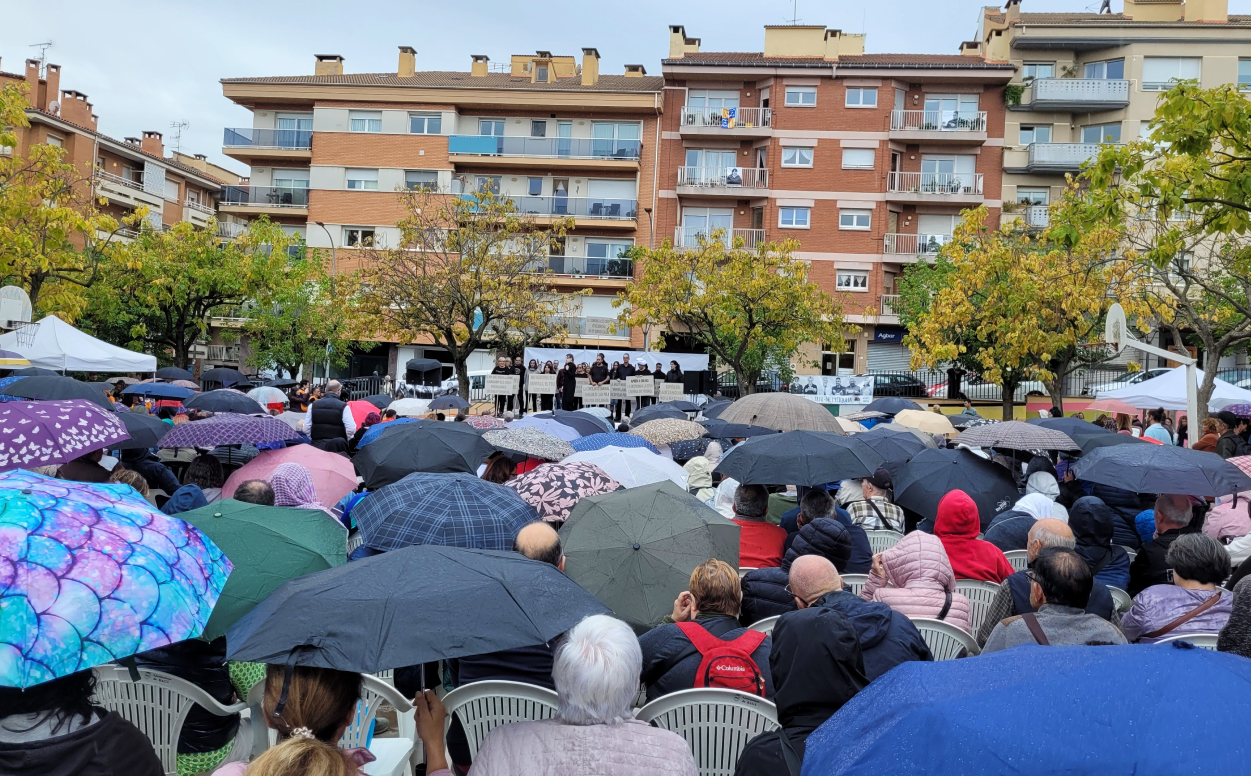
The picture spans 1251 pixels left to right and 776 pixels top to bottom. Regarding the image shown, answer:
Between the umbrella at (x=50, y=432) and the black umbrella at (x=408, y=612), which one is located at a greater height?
the umbrella at (x=50, y=432)

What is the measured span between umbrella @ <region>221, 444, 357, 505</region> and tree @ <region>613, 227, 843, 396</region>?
21.9m

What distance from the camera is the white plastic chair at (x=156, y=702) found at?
4.21 metres

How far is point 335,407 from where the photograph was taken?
42.5 ft

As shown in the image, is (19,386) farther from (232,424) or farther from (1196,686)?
(1196,686)

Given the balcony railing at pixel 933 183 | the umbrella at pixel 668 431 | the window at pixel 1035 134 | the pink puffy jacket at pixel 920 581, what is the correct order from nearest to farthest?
the pink puffy jacket at pixel 920 581, the umbrella at pixel 668 431, the balcony railing at pixel 933 183, the window at pixel 1035 134

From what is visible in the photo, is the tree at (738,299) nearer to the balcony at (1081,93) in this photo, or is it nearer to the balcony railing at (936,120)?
the balcony railing at (936,120)

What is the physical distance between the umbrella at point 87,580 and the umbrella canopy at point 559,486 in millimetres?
3993

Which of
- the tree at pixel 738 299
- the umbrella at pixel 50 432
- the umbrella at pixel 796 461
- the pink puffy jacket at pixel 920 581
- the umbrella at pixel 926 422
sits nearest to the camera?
the pink puffy jacket at pixel 920 581

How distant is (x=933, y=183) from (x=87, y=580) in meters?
44.9

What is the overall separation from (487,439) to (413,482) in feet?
10.9

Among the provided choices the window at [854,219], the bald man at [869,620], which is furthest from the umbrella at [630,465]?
the window at [854,219]

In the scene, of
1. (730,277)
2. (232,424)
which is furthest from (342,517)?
(730,277)

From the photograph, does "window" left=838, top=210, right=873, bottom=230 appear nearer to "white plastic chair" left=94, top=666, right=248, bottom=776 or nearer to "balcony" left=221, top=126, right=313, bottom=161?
"balcony" left=221, top=126, right=313, bottom=161

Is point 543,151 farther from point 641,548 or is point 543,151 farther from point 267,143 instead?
point 641,548
